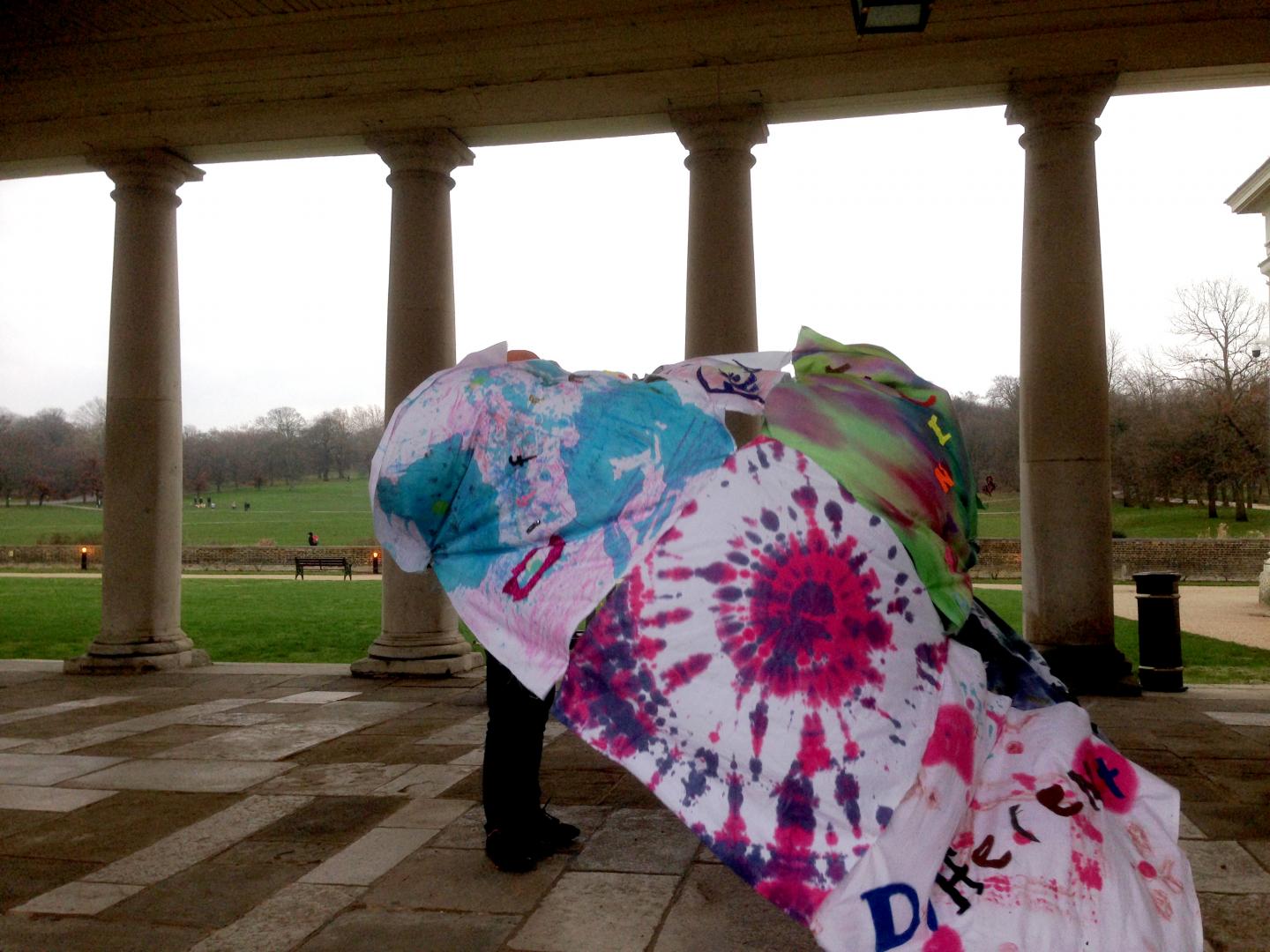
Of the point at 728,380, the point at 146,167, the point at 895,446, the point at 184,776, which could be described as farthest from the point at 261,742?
the point at 146,167

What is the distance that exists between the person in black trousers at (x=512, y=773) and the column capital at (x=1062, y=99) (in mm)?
10486

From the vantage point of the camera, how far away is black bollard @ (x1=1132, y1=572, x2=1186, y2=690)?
13.0 m

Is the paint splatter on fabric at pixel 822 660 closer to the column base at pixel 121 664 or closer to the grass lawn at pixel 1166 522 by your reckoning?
the column base at pixel 121 664

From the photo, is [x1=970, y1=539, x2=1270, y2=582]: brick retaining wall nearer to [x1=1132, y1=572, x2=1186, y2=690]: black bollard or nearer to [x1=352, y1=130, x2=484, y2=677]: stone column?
[x1=1132, y1=572, x2=1186, y2=690]: black bollard

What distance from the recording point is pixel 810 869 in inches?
161

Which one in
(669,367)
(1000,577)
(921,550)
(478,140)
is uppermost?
(478,140)

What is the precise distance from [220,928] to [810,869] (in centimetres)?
314

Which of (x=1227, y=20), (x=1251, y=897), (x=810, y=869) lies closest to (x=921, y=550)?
(x=810, y=869)

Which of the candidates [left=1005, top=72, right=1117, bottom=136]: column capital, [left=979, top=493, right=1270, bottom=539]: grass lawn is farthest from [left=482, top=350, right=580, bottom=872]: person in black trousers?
[left=979, top=493, right=1270, bottom=539]: grass lawn

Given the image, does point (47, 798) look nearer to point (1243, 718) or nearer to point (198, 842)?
point (198, 842)

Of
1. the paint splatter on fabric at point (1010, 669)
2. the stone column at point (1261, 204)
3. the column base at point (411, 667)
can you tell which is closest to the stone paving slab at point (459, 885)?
the paint splatter on fabric at point (1010, 669)

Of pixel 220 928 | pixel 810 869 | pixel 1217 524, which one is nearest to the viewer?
pixel 810 869

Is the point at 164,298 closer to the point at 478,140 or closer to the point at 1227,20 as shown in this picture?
the point at 478,140

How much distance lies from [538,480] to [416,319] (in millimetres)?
10456
